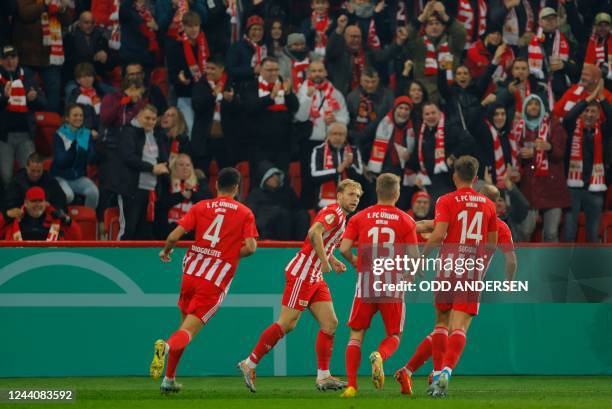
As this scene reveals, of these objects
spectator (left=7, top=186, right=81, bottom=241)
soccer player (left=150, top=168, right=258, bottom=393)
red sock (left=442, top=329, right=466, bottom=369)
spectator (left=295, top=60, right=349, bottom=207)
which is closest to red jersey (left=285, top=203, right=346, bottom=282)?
soccer player (left=150, top=168, right=258, bottom=393)

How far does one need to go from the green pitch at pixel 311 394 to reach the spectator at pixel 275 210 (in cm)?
258

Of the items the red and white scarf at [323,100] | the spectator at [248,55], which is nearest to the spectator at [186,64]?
the spectator at [248,55]

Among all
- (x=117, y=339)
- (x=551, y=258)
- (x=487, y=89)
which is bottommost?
(x=117, y=339)

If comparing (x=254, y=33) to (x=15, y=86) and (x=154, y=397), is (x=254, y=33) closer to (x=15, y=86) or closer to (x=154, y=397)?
(x=15, y=86)

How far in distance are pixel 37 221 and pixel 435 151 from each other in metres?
5.30

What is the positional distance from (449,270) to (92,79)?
23.8 feet

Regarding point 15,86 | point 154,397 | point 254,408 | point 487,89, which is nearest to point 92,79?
point 15,86

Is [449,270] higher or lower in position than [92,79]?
lower

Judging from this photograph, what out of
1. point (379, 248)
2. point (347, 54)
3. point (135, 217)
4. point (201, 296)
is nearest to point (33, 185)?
point (135, 217)

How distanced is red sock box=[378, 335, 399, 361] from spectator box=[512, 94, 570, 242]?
5970mm

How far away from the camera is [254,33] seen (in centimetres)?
1631

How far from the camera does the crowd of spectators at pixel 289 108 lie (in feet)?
48.9

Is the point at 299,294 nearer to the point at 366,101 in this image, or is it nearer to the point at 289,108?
the point at 289,108

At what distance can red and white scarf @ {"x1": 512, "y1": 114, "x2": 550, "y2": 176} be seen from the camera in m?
15.9
